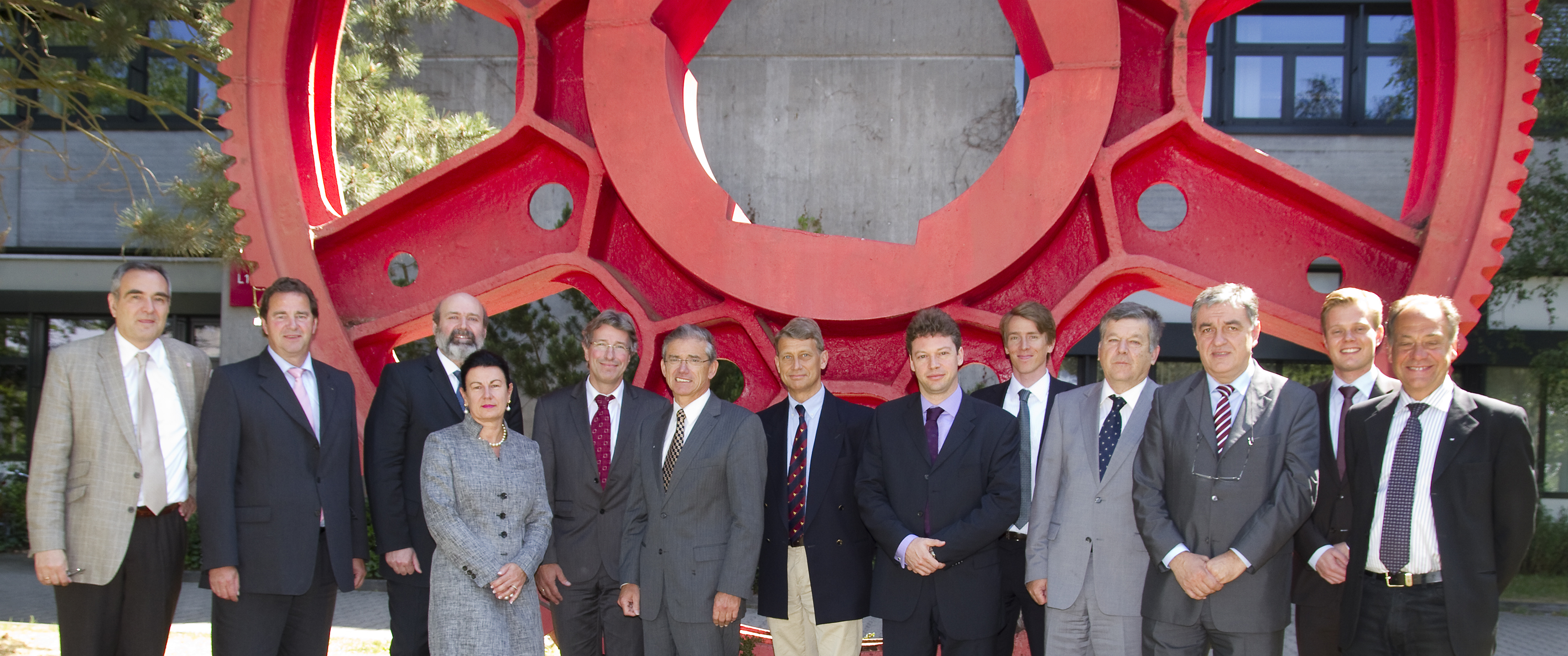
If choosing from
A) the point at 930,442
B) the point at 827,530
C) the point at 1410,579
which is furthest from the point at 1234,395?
the point at 827,530

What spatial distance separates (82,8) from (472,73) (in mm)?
7274

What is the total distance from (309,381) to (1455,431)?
3.86 meters

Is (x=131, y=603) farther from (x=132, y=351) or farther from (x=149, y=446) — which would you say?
(x=132, y=351)

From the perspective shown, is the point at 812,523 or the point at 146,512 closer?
the point at 146,512

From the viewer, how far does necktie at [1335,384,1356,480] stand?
3490 millimetres

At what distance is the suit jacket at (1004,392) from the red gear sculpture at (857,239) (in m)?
0.26

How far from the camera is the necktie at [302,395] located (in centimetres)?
385

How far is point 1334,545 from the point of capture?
341 centimetres

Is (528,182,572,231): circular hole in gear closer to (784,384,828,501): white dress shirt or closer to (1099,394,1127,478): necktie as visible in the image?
(784,384,828,501): white dress shirt

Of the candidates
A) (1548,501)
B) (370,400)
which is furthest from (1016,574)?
(1548,501)

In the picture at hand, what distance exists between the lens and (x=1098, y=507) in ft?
11.4

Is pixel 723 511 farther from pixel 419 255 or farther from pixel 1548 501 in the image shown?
pixel 1548 501

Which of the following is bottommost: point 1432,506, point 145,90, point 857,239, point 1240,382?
point 1432,506

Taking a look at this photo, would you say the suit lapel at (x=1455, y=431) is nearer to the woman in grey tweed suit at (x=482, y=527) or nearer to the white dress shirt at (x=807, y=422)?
the white dress shirt at (x=807, y=422)
